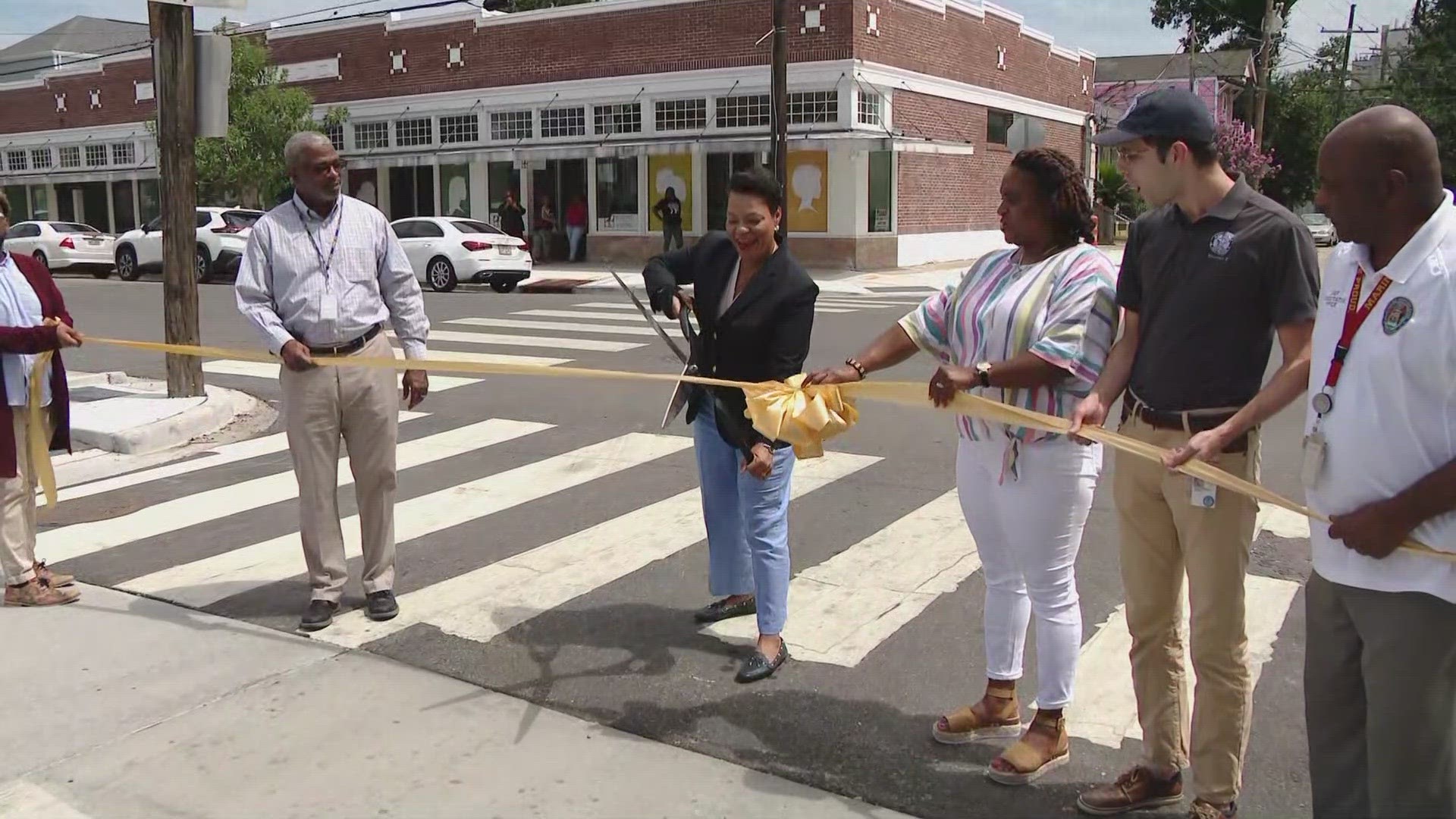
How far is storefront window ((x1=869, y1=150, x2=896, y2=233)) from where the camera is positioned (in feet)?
87.0

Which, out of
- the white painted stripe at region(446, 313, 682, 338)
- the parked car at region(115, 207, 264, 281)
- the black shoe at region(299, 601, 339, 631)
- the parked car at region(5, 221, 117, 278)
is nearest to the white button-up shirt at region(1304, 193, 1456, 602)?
the black shoe at region(299, 601, 339, 631)

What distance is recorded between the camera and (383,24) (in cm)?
3200

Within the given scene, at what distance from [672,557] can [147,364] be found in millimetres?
9945

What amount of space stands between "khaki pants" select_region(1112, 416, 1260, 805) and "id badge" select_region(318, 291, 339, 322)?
3274 millimetres

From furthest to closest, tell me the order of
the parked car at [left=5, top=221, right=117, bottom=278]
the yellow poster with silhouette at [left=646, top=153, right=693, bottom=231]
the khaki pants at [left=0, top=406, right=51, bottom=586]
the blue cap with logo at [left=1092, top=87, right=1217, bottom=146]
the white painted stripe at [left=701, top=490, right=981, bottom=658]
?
1. the parked car at [left=5, top=221, right=117, bottom=278]
2. the yellow poster with silhouette at [left=646, top=153, right=693, bottom=231]
3. the khaki pants at [left=0, top=406, right=51, bottom=586]
4. the white painted stripe at [left=701, top=490, right=981, bottom=658]
5. the blue cap with logo at [left=1092, top=87, right=1217, bottom=146]

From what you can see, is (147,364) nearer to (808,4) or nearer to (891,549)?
(891,549)

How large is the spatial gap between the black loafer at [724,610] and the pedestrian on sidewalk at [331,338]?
53.3 inches

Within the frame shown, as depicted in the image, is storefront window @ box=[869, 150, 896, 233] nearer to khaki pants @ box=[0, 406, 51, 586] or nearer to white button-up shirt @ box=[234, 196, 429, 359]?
white button-up shirt @ box=[234, 196, 429, 359]

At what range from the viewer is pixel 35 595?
17.7 ft

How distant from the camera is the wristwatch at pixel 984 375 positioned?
139 inches

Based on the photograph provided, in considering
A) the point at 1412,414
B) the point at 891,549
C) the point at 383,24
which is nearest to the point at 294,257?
the point at 891,549

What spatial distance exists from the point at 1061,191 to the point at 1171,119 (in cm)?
44

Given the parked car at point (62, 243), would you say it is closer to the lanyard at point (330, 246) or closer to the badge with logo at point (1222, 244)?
the lanyard at point (330, 246)

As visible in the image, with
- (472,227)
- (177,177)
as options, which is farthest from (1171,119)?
(472,227)
